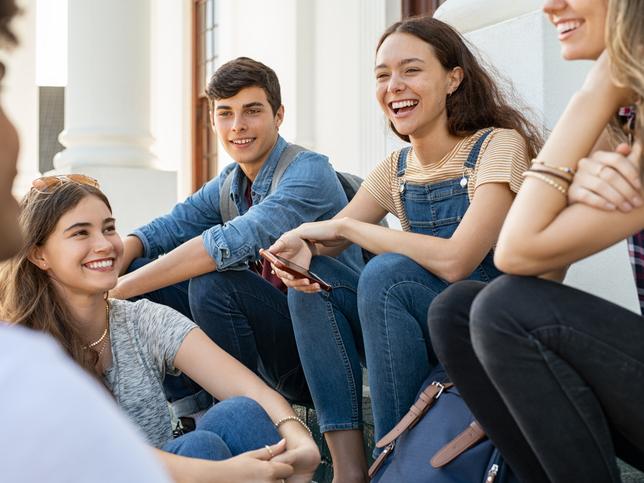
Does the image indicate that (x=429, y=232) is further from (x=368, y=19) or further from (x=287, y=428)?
(x=368, y=19)

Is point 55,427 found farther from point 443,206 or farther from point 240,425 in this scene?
point 443,206

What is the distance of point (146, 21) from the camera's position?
7.32 metres

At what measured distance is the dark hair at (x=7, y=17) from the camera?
2.73ft

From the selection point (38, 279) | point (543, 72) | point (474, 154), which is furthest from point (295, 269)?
point (543, 72)

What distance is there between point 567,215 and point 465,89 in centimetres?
116

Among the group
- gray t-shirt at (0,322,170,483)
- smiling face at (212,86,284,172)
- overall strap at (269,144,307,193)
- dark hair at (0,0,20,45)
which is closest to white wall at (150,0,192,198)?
smiling face at (212,86,284,172)

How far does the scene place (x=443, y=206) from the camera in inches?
113

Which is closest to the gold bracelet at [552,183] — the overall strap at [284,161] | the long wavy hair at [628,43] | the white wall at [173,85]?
the long wavy hair at [628,43]

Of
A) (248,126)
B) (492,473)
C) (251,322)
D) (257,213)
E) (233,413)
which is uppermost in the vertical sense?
(248,126)

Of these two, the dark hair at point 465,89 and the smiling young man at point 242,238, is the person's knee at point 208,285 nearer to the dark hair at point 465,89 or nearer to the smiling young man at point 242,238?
the smiling young man at point 242,238

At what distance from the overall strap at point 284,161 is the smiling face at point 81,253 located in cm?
87

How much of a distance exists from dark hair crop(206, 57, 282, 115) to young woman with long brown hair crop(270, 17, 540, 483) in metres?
0.81

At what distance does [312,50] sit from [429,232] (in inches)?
165

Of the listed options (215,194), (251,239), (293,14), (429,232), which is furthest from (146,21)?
(429,232)
